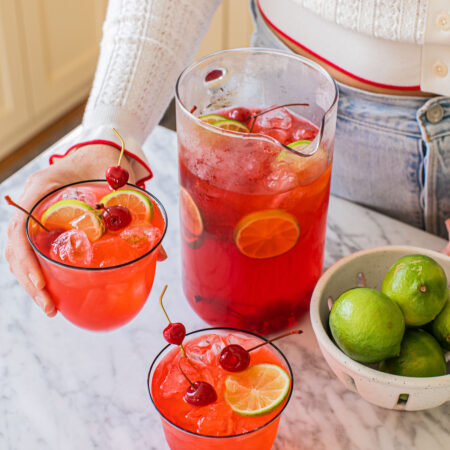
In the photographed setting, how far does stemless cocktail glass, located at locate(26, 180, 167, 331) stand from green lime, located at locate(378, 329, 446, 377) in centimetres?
31

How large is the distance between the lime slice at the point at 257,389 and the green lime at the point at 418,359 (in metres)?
0.14

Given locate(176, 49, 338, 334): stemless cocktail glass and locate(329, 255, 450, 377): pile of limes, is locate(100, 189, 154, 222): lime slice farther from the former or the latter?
locate(329, 255, 450, 377): pile of limes

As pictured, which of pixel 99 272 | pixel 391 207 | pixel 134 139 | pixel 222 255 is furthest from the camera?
pixel 391 207

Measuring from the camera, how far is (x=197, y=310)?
92cm

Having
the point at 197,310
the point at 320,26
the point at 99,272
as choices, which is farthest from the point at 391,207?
the point at 99,272

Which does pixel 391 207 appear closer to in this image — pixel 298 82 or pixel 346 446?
pixel 298 82

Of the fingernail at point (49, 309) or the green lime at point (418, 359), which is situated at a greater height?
the green lime at point (418, 359)

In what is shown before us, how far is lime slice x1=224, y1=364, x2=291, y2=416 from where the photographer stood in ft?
2.25

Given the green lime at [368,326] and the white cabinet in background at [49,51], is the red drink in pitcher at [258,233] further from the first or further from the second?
the white cabinet in background at [49,51]

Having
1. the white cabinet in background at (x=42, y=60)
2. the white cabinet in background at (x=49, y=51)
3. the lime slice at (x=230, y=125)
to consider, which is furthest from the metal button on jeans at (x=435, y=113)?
the white cabinet in background at (x=42, y=60)

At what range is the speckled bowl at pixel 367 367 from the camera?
0.74 metres

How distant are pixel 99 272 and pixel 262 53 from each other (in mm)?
381

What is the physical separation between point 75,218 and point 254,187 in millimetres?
212

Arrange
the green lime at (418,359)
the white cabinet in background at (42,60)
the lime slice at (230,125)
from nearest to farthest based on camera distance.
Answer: the green lime at (418,359) < the lime slice at (230,125) < the white cabinet in background at (42,60)
